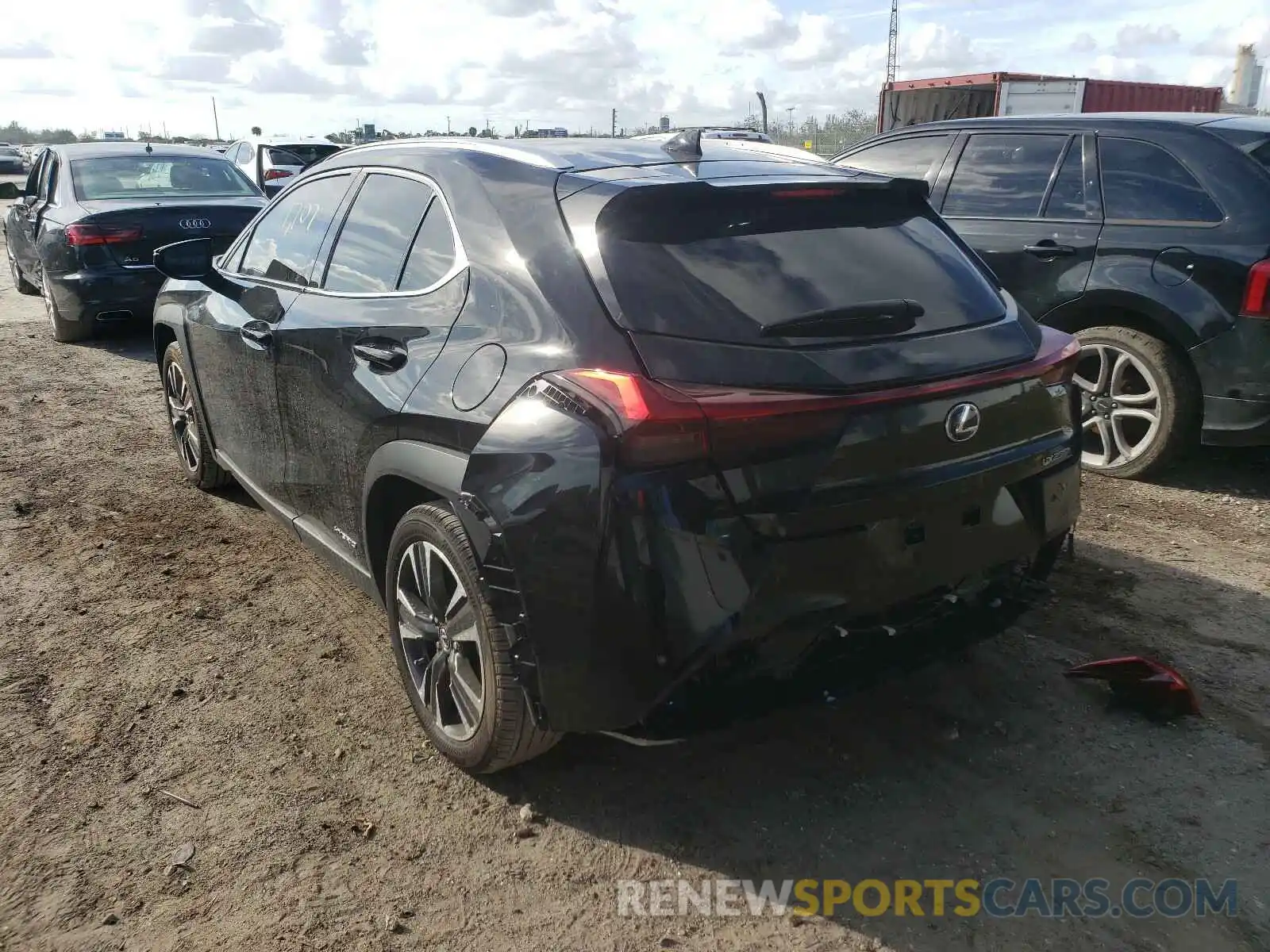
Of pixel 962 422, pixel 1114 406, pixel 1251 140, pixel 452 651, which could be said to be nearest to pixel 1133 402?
pixel 1114 406

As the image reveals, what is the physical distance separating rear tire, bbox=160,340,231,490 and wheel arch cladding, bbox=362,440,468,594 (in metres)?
2.11

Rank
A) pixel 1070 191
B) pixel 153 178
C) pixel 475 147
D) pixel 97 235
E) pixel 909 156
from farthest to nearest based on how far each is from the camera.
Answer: pixel 153 178 < pixel 97 235 < pixel 909 156 < pixel 1070 191 < pixel 475 147

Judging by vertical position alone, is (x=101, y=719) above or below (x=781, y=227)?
below

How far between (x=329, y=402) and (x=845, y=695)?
1.87 m

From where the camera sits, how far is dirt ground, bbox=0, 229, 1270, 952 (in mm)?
2395

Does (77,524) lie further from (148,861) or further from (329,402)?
(148,861)

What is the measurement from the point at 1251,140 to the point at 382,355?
4.39 metres

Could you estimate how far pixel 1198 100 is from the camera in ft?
75.7

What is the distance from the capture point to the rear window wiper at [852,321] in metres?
2.43

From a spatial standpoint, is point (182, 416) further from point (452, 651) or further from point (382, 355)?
point (452, 651)

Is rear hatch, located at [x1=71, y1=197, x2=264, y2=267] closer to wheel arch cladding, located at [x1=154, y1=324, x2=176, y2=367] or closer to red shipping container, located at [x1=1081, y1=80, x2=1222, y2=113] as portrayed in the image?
wheel arch cladding, located at [x1=154, y1=324, x2=176, y2=367]

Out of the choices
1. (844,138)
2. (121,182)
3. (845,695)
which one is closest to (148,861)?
(845,695)

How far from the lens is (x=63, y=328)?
920cm

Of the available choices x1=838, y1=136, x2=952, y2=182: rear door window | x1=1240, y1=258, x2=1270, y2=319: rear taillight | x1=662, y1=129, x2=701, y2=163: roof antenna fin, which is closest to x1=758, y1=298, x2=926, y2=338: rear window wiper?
x1=662, y1=129, x2=701, y2=163: roof antenna fin
